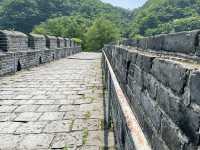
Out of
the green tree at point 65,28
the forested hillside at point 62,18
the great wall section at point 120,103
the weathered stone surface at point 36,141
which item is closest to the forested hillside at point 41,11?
the forested hillside at point 62,18

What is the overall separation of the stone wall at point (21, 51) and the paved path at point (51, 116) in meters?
1.68

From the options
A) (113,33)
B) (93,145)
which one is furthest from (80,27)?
(93,145)

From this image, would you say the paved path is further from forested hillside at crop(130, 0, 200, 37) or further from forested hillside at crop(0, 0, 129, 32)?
forested hillside at crop(0, 0, 129, 32)

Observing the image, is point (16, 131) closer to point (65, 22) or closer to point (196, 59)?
point (196, 59)

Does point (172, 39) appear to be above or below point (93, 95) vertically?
above

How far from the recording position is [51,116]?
492 cm

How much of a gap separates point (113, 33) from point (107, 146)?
59.1m

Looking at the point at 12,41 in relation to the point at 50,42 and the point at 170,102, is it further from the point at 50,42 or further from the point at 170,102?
the point at 170,102

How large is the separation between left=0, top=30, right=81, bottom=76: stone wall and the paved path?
1.68 meters

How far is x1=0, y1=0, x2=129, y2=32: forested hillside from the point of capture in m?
75.2

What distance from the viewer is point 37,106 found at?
5.57 metres

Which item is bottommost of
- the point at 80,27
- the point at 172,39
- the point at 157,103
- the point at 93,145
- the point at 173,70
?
the point at 93,145

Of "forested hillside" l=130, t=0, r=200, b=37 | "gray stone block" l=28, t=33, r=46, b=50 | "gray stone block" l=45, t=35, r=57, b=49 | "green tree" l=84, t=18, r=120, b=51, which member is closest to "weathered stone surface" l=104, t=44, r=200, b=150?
"forested hillside" l=130, t=0, r=200, b=37

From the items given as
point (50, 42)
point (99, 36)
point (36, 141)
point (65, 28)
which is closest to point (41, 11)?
point (65, 28)
